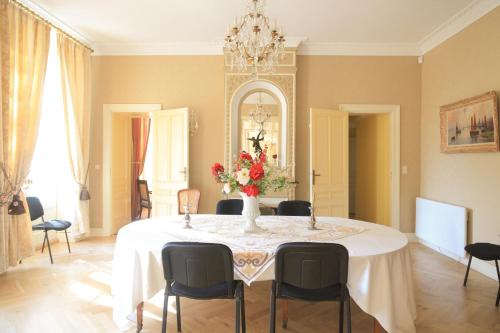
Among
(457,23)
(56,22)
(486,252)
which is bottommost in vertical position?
(486,252)

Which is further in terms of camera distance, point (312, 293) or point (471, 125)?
point (471, 125)

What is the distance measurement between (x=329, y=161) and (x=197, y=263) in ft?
11.9

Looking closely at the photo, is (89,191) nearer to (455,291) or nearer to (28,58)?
(28,58)

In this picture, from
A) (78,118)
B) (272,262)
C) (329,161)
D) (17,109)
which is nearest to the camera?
(272,262)

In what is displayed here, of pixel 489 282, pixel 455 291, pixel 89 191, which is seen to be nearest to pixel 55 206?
pixel 89 191

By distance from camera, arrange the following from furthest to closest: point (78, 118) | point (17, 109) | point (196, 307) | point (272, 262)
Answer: point (78, 118) → point (17, 109) → point (196, 307) → point (272, 262)

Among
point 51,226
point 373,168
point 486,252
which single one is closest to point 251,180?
point 486,252

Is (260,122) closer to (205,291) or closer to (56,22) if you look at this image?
(56,22)

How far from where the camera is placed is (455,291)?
3217mm

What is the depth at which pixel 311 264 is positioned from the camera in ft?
6.24

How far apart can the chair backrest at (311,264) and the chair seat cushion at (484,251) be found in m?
1.94

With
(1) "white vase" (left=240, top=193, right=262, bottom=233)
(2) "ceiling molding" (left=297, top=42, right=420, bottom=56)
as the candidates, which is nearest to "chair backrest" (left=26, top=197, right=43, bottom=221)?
(1) "white vase" (left=240, top=193, right=262, bottom=233)

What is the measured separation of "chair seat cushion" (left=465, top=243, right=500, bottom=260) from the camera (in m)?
2.95

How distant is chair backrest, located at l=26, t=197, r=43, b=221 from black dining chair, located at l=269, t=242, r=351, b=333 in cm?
364
